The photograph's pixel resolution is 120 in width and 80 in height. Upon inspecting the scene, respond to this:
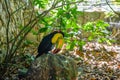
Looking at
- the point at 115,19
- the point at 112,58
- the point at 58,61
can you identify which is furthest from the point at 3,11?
the point at 115,19

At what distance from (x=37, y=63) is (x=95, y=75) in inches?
42.0

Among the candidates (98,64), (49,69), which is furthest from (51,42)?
(98,64)

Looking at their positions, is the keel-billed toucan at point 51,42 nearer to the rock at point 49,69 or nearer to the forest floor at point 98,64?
the rock at point 49,69

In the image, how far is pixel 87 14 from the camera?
7.27 m

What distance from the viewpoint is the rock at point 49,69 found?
8.84 feet

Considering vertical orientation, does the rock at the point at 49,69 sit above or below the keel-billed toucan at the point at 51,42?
below

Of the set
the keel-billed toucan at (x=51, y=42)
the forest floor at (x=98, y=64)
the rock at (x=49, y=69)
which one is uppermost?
the keel-billed toucan at (x=51, y=42)

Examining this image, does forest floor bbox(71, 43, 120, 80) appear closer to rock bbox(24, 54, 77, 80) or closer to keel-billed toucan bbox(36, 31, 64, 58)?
rock bbox(24, 54, 77, 80)

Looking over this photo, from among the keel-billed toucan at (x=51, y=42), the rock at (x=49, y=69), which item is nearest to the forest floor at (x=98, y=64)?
the rock at (x=49, y=69)

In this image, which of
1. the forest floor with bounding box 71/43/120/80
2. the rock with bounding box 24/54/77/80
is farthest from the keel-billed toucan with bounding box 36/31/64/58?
the forest floor with bounding box 71/43/120/80

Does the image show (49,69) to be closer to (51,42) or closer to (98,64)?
(51,42)

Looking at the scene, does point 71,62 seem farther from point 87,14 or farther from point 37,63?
point 87,14

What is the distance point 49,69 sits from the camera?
270 centimetres

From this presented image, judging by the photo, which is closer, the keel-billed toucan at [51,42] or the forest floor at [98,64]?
the keel-billed toucan at [51,42]
